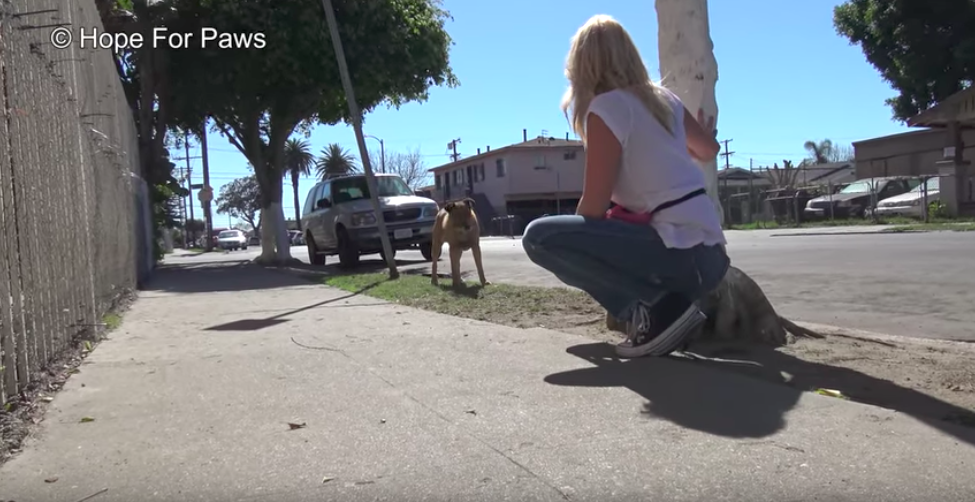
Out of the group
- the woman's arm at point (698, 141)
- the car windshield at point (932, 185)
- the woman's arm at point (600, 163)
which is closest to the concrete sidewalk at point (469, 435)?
the woman's arm at point (600, 163)

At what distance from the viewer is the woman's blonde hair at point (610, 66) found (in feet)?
13.7

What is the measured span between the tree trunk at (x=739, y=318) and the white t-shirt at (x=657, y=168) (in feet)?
2.79

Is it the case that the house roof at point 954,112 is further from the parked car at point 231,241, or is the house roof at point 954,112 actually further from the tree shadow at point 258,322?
the parked car at point 231,241

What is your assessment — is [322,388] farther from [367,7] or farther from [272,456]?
[367,7]

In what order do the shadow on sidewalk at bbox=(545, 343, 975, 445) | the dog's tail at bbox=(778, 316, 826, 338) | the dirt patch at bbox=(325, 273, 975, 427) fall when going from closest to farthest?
the shadow on sidewalk at bbox=(545, 343, 975, 445), the dirt patch at bbox=(325, 273, 975, 427), the dog's tail at bbox=(778, 316, 826, 338)

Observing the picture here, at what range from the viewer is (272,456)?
3.12m

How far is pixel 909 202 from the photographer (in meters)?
24.1

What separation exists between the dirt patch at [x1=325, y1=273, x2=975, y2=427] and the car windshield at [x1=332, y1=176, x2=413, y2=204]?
1015 cm

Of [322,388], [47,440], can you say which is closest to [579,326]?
[322,388]

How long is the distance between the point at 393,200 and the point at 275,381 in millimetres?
11820

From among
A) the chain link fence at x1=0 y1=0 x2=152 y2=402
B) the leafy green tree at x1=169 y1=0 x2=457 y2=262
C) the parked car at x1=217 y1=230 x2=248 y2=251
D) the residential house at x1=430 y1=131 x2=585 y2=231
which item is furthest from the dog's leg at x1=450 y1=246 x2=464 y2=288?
the parked car at x1=217 y1=230 x2=248 y2=251

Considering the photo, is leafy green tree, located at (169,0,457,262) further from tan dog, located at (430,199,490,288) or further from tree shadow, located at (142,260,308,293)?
tan dog, located at (430,199,490,288)

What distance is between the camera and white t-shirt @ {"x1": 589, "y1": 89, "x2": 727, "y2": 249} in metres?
4.12

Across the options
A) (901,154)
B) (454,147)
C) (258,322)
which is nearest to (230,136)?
(258,322)
